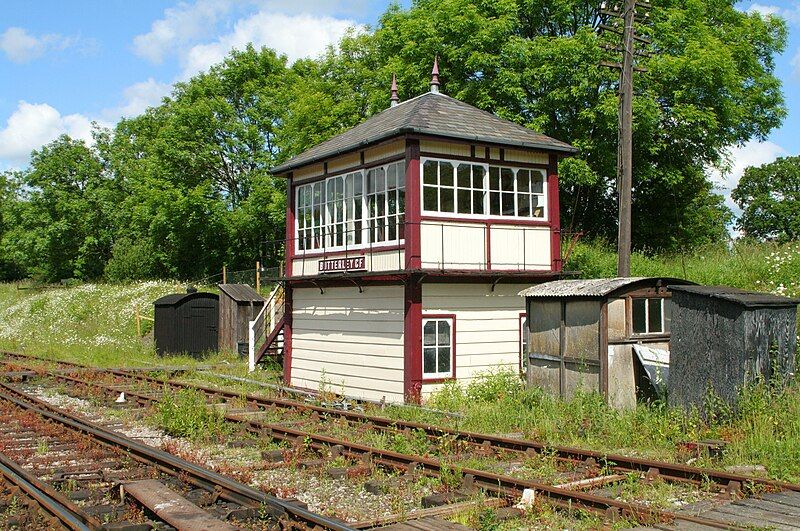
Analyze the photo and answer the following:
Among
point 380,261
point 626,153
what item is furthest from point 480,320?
point 626,153

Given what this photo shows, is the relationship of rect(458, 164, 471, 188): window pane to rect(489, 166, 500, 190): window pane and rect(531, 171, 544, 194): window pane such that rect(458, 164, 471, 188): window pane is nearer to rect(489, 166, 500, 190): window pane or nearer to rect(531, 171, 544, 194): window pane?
rect(489, 166, 500, 190): window pane

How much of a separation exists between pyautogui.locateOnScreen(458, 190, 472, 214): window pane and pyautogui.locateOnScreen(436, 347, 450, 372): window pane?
277 centimetres

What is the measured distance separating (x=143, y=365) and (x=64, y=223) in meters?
32.9

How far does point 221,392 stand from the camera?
1588cm

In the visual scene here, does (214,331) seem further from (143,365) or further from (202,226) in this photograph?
(202,226)

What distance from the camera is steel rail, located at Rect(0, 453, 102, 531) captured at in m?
6.39

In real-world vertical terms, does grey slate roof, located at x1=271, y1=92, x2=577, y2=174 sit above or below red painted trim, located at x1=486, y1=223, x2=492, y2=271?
above

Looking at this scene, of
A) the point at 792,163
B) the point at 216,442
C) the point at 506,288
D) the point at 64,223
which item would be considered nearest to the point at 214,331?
the point at 506,288

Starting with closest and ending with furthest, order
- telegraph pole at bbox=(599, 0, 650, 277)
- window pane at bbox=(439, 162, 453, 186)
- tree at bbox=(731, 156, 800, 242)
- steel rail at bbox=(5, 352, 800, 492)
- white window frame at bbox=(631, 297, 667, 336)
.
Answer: steel rail at bbox=(5, 352, 800, 492)
white window frame at bbox=(631, 297, 667, 336)
telegraph pole at bbox=(599, 0, 650, 277)
window pane at bbox=(439, 162, 453, 186)
tree at bbox=(731, 156, 800, 242)

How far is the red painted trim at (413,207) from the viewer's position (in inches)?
581

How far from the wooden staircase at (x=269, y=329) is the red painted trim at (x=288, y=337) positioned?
1892 millimetres

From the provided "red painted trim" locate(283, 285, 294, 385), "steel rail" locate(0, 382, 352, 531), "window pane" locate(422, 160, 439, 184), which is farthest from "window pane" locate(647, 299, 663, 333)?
"red painted trim" locate(283, 285, 294, 385)

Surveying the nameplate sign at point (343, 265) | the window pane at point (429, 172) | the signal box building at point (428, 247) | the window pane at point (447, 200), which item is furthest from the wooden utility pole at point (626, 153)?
the nameplate sign at point (343, 265)

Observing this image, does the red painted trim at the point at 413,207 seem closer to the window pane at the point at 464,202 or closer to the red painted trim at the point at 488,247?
the window pane at the point at 464,202
